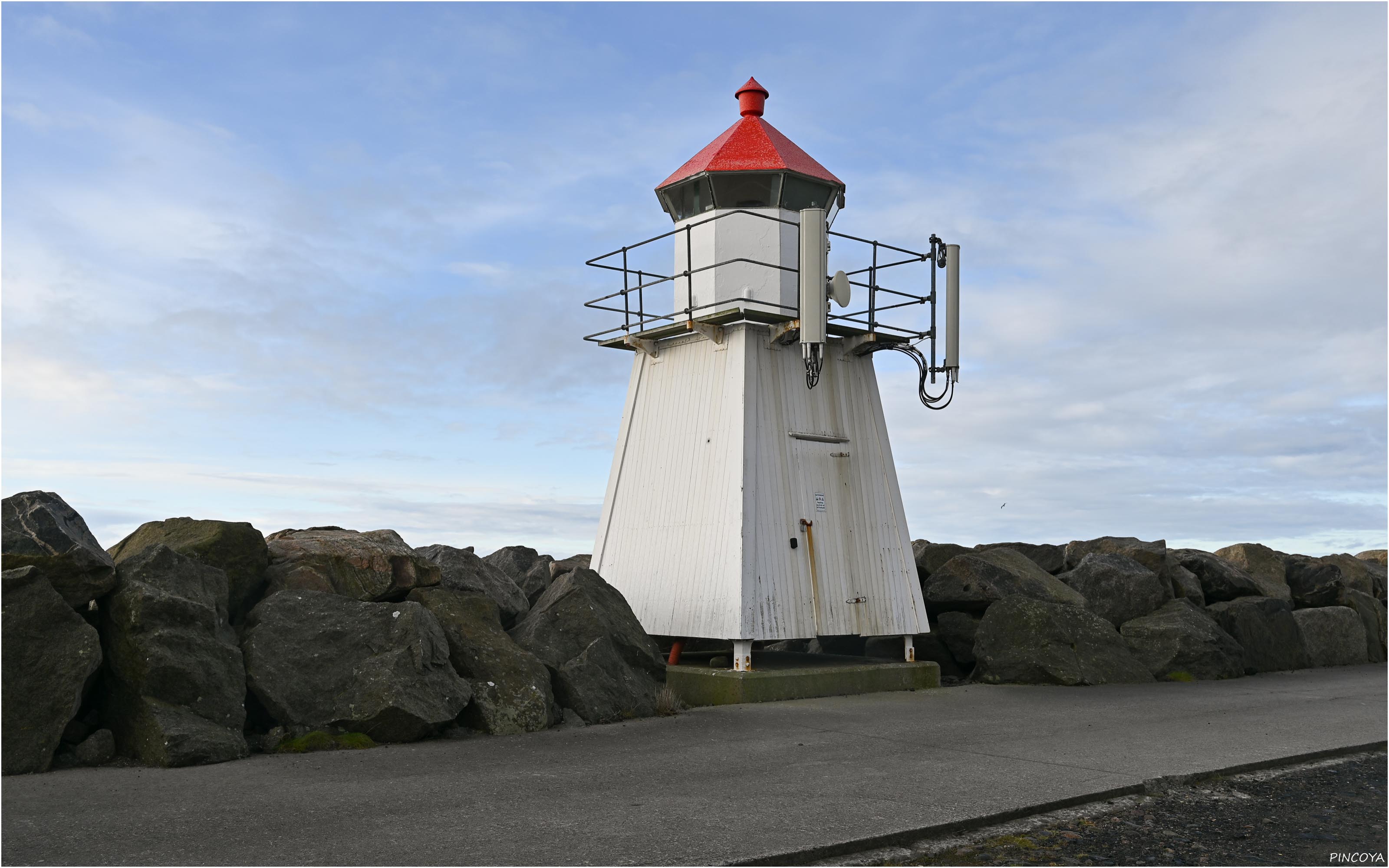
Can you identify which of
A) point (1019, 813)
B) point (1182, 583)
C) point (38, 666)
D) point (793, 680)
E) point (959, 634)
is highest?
point (1182, 583)

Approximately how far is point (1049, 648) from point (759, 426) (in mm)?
4406

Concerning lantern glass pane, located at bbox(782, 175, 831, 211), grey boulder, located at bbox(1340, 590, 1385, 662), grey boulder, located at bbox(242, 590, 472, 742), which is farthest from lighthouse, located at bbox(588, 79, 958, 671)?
grey boulder, located at bbox(1340, 590, 1385, 662)

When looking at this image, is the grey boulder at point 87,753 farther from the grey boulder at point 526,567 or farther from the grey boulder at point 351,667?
the grey boulder at point 526,567

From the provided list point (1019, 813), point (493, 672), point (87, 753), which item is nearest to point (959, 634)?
point (493, 672)

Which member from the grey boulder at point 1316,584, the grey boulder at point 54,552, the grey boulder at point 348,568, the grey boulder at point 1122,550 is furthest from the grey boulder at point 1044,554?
the grey boulder at point 54,552

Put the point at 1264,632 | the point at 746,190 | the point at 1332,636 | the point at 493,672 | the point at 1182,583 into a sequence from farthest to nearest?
the point at 1332,636, the point at 1182,583, the point at 1264,632, the point at 746,190, the point at 493,672

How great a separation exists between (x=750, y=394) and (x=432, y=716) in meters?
5.71

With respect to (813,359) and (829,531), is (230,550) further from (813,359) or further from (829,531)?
(829,531)

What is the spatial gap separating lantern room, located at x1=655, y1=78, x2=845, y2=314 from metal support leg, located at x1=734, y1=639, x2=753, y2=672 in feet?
13.2

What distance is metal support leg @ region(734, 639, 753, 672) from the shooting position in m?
12.5

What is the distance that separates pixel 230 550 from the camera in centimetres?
1012

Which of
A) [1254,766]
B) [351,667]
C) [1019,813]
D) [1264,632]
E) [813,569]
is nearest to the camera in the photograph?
[1019,813]

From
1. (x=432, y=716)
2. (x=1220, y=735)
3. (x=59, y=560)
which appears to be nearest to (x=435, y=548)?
(x=432, y=716)

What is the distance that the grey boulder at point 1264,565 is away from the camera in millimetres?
17688
